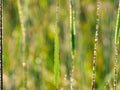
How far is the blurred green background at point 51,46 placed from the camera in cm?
131

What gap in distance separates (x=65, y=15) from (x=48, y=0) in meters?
0.18

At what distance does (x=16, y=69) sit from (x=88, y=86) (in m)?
Answer: 0.24

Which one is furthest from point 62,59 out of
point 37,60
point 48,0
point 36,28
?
point 48,0

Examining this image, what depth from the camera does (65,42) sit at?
154 cm

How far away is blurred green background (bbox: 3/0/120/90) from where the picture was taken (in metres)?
1.31

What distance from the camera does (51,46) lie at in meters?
1.58

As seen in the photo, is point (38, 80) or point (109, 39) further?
point (109, 39)

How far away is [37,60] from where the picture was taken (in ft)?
4.67

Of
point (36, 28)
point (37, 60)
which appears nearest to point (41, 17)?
point (36, 28)

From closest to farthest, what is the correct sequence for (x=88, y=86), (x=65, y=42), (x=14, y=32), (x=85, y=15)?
1. (x=88, y=86)
2. (x=65, y=42)
3. (x=14, y=32)
4. (x=85, y=15)

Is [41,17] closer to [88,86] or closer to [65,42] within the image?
[65,42]

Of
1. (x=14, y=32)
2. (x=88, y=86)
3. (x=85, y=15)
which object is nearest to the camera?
(x=88, y=86)

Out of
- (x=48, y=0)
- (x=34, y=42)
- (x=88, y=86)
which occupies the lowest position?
(x=88, y=86)

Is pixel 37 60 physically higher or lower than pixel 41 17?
lower
